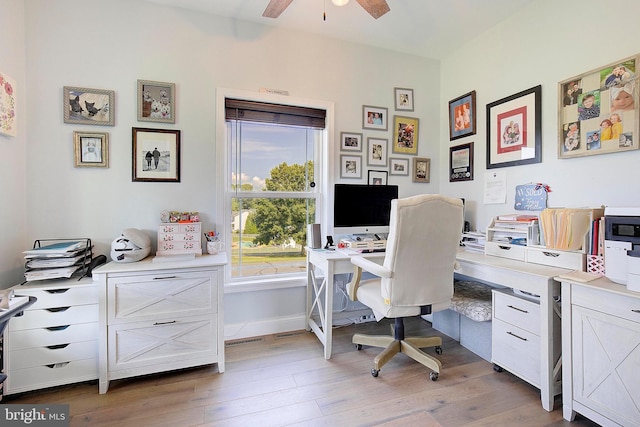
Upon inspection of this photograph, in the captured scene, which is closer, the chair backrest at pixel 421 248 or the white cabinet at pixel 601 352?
the white cabinet at pixel 601 352

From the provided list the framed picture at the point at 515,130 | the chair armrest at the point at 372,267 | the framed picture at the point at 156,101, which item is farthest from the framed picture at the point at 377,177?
the framed picture at the point at 156,101

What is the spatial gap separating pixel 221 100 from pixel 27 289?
1.76 m

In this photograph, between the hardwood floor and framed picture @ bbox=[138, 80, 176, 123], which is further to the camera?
framed picture @ bbox=[138, 80, 176, 123]

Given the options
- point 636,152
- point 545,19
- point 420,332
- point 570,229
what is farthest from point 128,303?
point 545,19

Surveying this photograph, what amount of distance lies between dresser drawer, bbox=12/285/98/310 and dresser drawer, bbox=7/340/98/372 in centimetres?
25

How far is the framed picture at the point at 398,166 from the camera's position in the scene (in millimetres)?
2930

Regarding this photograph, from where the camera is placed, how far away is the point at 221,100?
2.37m

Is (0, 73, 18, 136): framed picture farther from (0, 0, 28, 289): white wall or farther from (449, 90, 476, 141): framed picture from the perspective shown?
(449, 90, 476, 141): framed picture

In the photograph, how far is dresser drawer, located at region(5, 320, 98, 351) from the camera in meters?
1.65

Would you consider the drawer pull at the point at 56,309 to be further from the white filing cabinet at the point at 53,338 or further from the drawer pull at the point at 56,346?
the drawer pull at the point at 56,346

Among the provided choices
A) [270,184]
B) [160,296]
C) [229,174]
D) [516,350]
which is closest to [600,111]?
[516,350]

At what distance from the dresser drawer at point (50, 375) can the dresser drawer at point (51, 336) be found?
0.14 metres

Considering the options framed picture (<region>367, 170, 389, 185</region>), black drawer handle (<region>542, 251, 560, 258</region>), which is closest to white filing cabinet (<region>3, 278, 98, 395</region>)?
framed picture (<region>367, 170, 389, 185</region>)

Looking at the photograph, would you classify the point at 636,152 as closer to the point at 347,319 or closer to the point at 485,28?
the point at 485,28
